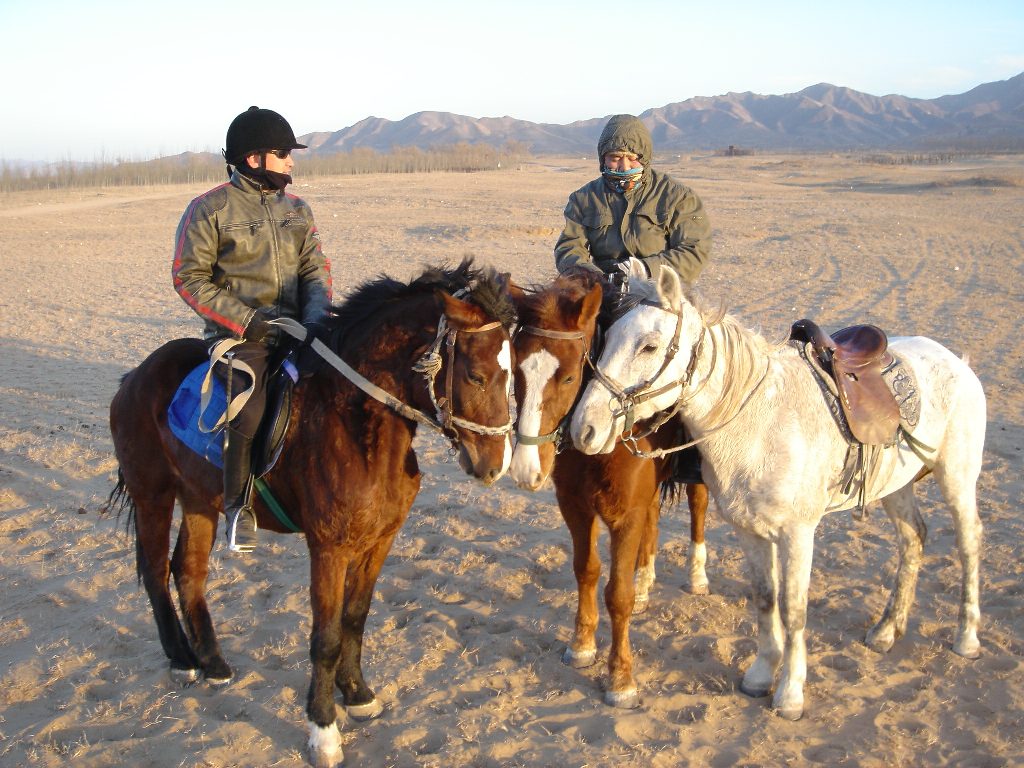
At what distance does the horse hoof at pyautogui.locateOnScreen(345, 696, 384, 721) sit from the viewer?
3.95 m

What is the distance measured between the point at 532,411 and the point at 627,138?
6.76ft

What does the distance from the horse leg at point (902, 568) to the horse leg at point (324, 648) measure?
2.96m

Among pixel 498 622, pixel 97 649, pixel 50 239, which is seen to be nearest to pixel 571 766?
pixel 498 622

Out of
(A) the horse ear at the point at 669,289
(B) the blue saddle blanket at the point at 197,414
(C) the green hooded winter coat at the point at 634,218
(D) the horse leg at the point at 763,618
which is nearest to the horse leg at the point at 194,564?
(B) the blue saddle blanket at the point at 197,414

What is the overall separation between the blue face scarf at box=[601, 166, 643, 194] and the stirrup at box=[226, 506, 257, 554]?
2.75 metres

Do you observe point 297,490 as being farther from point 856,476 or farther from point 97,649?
point 856,476

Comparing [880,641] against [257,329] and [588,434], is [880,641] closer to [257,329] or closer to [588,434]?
[588,434]

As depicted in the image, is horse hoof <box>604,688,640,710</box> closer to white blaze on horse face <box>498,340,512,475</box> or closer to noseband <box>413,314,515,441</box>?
white blaze on horse face <box>498,340,512,475</box>

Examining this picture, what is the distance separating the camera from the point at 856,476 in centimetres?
402

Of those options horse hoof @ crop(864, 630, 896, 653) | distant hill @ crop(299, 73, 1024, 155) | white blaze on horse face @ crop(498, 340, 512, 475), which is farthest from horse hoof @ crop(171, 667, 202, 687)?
distant hill @ crop(299, 73, 1024, 155)

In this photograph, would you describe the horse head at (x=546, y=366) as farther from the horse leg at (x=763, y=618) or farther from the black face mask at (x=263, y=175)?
the black face mask at (x=263, y=175)

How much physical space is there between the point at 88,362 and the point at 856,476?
999 cm

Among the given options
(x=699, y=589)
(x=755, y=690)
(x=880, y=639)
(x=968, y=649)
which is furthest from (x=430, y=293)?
(x=968, y=649)

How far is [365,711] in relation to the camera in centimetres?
395
